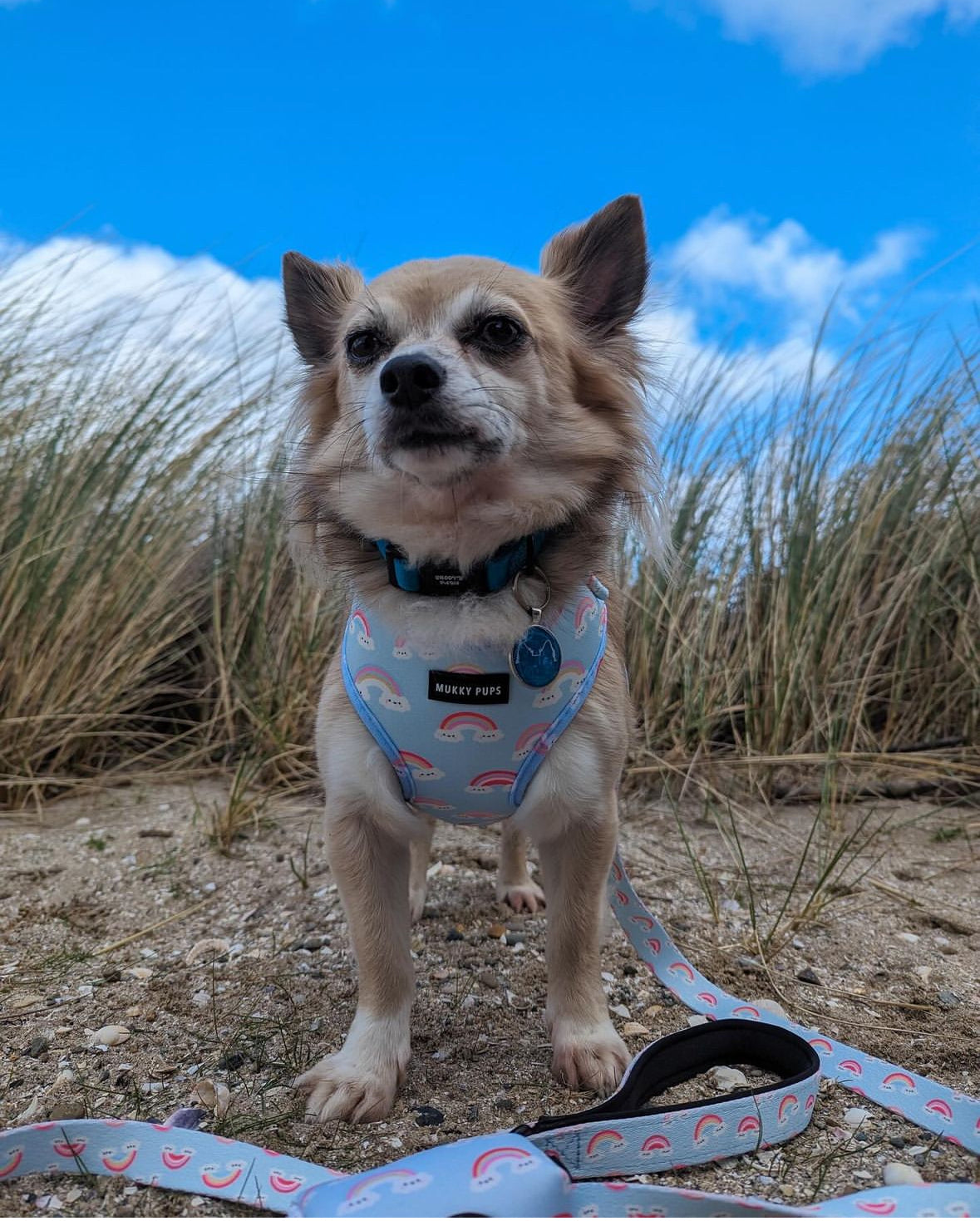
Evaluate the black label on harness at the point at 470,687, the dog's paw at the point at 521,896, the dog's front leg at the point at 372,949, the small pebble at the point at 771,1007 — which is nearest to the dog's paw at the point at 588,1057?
the dog's front leg at the point at 372,949

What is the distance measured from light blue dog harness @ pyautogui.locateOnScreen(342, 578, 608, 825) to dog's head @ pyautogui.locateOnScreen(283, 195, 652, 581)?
22cm

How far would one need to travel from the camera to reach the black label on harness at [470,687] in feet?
6.61

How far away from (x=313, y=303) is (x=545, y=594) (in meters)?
1.12

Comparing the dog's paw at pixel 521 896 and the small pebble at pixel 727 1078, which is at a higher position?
the dog's paw at pixel 521 896

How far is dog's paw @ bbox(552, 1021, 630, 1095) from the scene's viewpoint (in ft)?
6.90

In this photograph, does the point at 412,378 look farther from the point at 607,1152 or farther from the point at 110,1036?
the point at 110,1036

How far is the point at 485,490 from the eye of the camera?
2008 millimetres

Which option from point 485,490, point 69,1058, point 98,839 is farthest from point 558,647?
point 98,839

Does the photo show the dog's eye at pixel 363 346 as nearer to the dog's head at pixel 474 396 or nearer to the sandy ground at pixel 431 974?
the dog's head at pixel 474 396

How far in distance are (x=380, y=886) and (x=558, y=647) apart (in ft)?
2.23

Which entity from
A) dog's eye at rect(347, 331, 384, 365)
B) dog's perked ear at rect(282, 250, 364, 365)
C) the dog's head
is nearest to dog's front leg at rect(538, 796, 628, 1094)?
the dog's head

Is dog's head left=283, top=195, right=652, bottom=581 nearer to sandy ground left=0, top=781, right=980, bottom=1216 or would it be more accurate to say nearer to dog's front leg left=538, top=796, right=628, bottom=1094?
dog's front leg left=538, top=796, right=628, bottom=1094

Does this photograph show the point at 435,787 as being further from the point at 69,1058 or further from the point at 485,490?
the point at 69,1058

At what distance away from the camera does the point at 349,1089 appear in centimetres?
200
